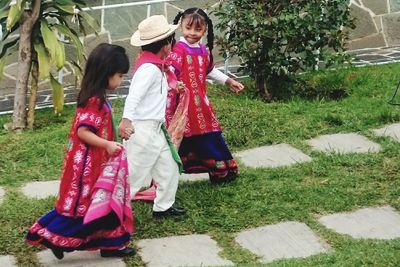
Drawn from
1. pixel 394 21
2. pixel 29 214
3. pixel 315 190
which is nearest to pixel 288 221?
pixel 315 190

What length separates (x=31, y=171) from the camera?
582cm

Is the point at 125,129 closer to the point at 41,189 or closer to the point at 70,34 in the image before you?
the point at 41,189

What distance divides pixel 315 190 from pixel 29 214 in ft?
5.95

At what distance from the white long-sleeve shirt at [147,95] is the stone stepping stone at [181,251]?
2.35 feet

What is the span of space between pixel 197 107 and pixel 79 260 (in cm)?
135

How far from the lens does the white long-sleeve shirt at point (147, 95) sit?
4691 mm

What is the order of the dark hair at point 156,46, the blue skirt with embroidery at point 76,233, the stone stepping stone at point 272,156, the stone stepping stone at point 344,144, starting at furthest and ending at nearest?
the stone stepping stone at point 344,144
the stone stepping stone at point 272,156
the dark hair at point 156,46
the blue skirt with embroidery at point 76,233

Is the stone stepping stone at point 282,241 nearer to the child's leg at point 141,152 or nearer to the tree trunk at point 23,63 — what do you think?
the child's leg at point 141,152

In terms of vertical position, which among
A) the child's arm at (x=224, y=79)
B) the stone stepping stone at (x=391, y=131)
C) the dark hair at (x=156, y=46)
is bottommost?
the stone stepping stone at (x=391, y=131)

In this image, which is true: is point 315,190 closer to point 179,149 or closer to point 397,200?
point 397,200

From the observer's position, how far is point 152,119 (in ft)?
15.8

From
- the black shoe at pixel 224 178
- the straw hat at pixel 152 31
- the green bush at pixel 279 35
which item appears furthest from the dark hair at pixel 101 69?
the green bush at pixel 279 35

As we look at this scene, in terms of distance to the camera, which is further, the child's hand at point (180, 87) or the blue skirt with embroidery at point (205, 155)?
the blue skirt with embroidery at point (205, 155)

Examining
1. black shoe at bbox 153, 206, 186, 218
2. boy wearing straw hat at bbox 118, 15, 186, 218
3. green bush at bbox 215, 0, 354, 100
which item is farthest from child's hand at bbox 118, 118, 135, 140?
green bush at bbox 215, 0, 354, 100
